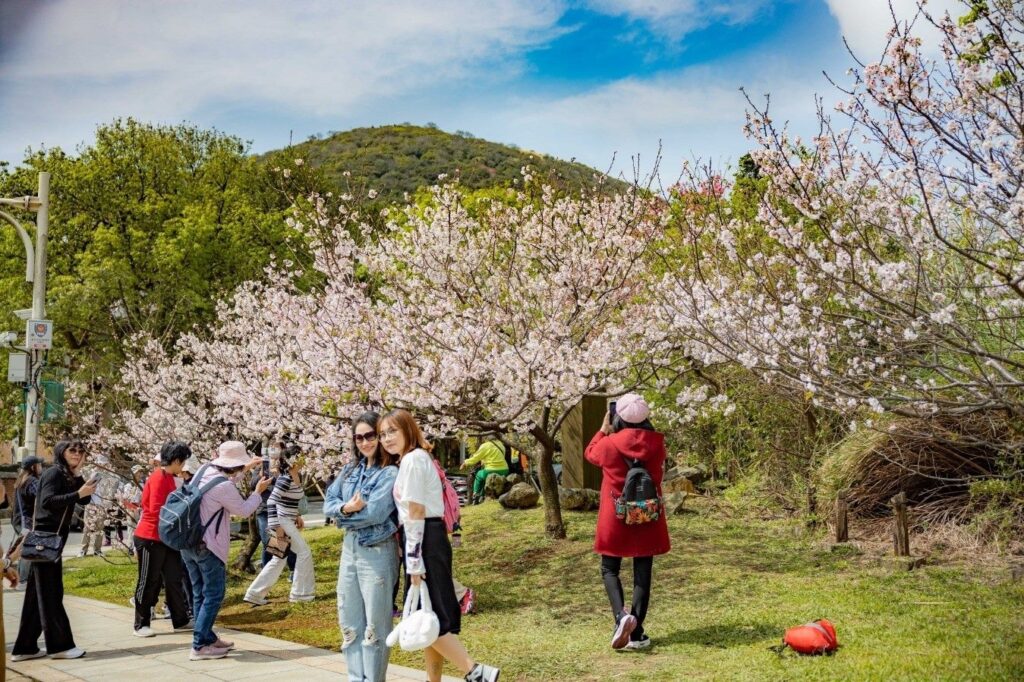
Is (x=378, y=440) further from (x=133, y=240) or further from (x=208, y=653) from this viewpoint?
(x=133, y=240)

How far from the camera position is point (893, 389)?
27.8ft

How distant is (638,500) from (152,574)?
488cm

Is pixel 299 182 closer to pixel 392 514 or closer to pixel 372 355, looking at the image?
pixel 372 355

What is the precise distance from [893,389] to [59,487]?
7551 millimetres

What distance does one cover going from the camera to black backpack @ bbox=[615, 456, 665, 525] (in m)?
7.32

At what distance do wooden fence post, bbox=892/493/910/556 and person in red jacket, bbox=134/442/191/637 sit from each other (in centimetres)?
713

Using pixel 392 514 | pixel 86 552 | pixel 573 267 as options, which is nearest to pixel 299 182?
pixel 86 552

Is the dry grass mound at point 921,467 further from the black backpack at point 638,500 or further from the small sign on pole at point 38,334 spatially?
the small sign on pole at point 38,334

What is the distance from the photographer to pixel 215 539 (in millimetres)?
8219

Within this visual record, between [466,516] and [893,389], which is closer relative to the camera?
[893,389]

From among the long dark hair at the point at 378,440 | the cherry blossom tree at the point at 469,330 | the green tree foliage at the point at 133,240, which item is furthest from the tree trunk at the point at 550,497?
the green tree foliage at the point at 133,240

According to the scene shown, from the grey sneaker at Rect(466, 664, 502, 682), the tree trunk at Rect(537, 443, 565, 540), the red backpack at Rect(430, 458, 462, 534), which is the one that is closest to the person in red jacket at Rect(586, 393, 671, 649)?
the red backpack at Rect(430, 458, 462, 534)

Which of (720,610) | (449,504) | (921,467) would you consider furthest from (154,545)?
(921,467)

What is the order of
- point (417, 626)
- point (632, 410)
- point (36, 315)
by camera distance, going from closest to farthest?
point (417, 626) < point (632, 410) < point (36, 315)
